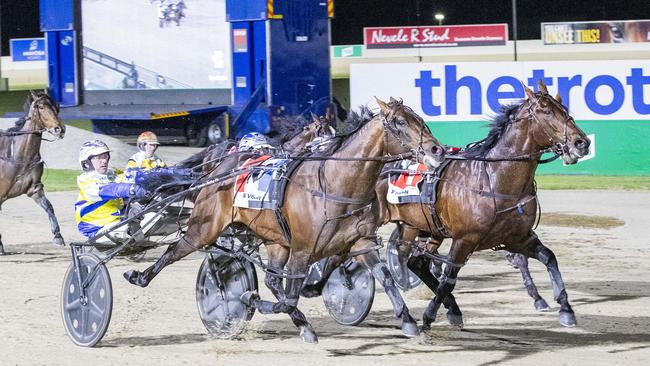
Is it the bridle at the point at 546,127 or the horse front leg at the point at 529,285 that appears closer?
the bridle at the point at 546,127

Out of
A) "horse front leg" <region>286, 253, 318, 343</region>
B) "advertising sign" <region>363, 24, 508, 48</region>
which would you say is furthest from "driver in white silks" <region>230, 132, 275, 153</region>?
"advertising sign" <region>363, 24, 508, 48</region>

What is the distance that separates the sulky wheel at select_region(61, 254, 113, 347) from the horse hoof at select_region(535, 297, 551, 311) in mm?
3339

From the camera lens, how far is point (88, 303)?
7.53m

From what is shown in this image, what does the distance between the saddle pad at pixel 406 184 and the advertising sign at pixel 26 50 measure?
37.0 metres

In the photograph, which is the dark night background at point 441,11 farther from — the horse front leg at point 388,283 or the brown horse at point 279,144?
the horse front leg at point 388,283

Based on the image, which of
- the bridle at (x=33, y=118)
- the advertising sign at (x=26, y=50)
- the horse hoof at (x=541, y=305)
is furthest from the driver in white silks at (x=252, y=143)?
the advertising sign at (x=26, y=50)

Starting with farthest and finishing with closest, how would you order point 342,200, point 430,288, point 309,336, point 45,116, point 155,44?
point 155,44 → point 45,116 → point 430,288 → point 309,336 → point 342,200

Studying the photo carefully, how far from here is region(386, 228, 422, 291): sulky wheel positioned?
932 cm

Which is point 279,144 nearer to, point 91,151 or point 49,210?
point 91,151

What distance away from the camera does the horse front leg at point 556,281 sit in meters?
8.05

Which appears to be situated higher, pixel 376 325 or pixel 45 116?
pixel 45 116

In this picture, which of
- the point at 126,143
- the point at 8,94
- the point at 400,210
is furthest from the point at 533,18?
the point at 400,210

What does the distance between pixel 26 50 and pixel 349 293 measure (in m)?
38.5

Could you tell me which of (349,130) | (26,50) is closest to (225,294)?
(349,130)
